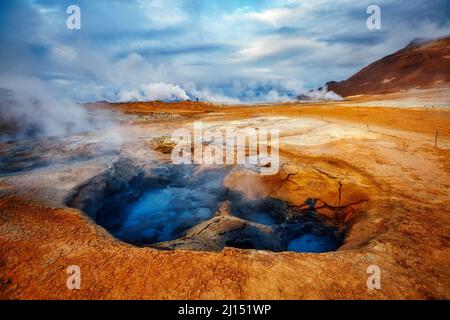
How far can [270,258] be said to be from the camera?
2.82 meters

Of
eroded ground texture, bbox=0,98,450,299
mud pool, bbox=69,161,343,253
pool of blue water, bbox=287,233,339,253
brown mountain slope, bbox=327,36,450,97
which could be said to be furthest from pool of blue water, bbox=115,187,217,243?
brown mountain slope, bbox=327,36,450,97

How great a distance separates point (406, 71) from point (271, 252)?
190 feet

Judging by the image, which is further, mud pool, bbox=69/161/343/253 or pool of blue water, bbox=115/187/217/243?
pool of blue water, bbox=115/187/217/243

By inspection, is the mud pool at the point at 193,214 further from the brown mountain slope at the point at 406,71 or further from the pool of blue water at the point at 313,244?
the brown mountain slope at the point at 406,71

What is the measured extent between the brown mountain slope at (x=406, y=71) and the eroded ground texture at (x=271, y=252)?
44.2 meters

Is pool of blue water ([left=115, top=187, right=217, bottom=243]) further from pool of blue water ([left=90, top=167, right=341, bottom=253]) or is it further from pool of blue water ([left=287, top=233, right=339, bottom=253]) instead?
pool of blue water ([left=287, top=233, right=339, bottom=253])

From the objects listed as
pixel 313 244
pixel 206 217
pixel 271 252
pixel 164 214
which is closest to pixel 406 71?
pixel 313 244

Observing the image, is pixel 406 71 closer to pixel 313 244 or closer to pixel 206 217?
pixel 313 244

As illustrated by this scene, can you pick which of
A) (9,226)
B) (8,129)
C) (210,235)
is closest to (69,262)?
(9,226)

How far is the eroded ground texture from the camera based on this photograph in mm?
2408

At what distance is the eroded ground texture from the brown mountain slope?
44.2 meters

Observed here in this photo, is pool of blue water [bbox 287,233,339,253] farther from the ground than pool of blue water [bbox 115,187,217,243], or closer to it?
closer to it
